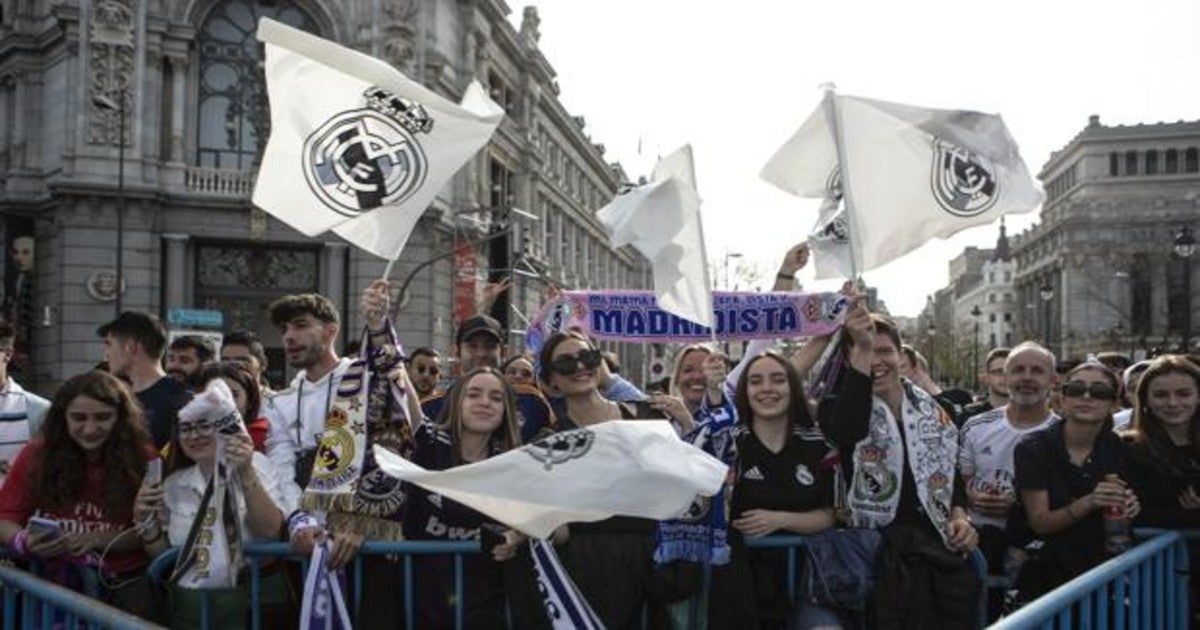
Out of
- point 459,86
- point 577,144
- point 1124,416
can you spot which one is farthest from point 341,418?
point 577,144

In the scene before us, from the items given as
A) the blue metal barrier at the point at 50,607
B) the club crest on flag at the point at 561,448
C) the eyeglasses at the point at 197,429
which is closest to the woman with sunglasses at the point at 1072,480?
the club crest on flag at the point at 561,448

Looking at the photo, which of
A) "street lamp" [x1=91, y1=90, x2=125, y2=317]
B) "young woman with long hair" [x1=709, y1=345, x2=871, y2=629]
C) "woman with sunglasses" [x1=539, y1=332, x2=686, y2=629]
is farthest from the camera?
"street lamp" [x1=91, y1=90, x2=125, y2=317]

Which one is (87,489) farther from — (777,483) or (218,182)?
(218,182)

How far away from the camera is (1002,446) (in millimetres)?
5590

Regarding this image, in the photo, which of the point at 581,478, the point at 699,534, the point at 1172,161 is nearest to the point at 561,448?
the point at 581,478

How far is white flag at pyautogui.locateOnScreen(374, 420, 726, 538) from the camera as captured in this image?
3537 mm

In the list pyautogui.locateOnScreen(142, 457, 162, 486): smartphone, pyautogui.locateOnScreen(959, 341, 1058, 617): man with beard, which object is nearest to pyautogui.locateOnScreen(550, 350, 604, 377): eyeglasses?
pyautogui.locateOnScreen(142, 457, 162, 486): smartphone

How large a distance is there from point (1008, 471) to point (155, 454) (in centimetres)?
422

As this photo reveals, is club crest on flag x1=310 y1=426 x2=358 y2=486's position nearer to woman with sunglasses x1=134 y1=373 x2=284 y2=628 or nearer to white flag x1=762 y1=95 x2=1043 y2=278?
woman with sunglasses x1=134 y1=373 x2=284 y2=628

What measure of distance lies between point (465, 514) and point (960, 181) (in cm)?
329

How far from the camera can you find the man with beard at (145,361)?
5496 millimetres

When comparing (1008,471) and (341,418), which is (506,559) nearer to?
(341,418)

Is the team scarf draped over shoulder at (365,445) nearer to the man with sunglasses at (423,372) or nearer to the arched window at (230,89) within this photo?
the man with sunglasses at (423,372)

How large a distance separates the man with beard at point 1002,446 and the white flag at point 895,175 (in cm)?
83
